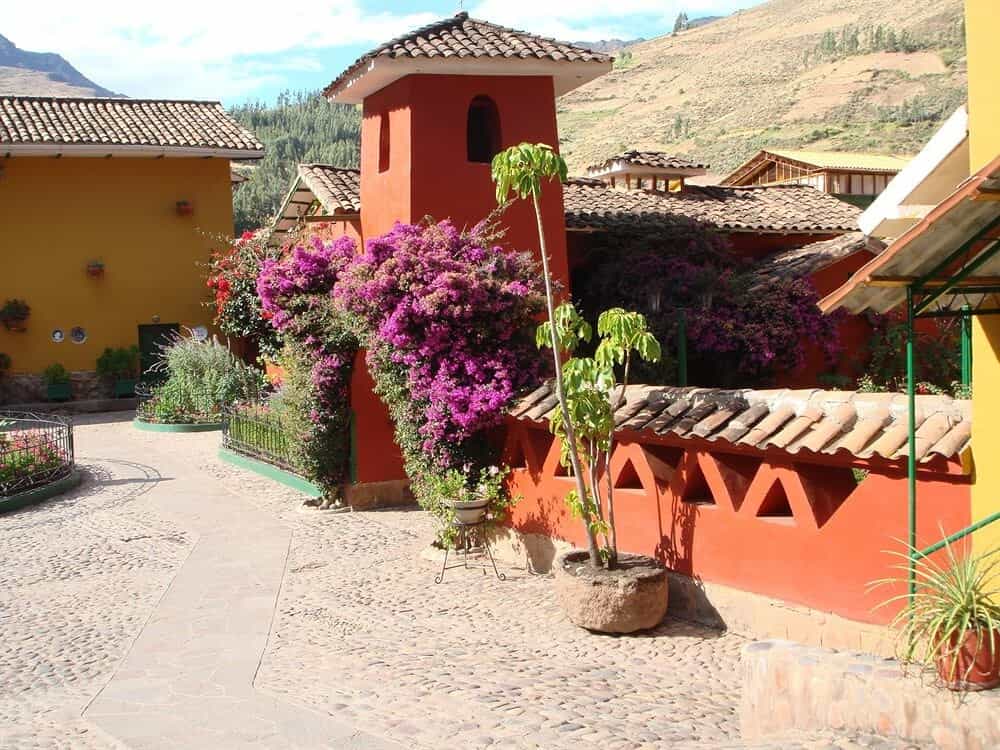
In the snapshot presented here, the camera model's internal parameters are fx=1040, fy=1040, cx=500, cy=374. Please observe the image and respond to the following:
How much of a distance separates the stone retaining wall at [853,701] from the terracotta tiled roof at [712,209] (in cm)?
1141

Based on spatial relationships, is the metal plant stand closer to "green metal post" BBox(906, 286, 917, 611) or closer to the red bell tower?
the red bell tower

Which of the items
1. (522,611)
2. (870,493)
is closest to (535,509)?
(522,611)

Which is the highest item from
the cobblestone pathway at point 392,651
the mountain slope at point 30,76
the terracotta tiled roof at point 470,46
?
the mountain slope at point 30,76

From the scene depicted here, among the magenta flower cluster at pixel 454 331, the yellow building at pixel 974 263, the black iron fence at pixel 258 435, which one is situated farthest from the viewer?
the black iron fence at pixel 258 435

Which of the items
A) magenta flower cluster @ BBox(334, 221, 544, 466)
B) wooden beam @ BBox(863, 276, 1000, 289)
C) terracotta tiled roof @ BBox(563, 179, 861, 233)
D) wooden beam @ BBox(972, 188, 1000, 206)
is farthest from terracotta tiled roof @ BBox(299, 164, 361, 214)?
wooden beam @ BBox(972, 188, 1000, 206)

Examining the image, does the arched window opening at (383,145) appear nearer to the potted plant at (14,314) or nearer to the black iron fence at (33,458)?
the black iron fence at (33,458)

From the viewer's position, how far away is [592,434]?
30.4ft

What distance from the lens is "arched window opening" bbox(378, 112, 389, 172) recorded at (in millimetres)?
14945

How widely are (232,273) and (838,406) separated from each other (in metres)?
18.2

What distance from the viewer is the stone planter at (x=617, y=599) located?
342 inches

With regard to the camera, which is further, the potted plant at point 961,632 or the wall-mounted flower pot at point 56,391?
the wall-mounted flower pot at point 56,391

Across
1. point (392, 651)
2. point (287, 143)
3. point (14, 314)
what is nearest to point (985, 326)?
point (392, 651)

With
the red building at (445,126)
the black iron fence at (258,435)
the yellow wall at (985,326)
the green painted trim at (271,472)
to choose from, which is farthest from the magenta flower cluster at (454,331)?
the yellow wall at (985,326)

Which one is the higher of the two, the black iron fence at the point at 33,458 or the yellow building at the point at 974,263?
the yellow building at the point at 974,263
